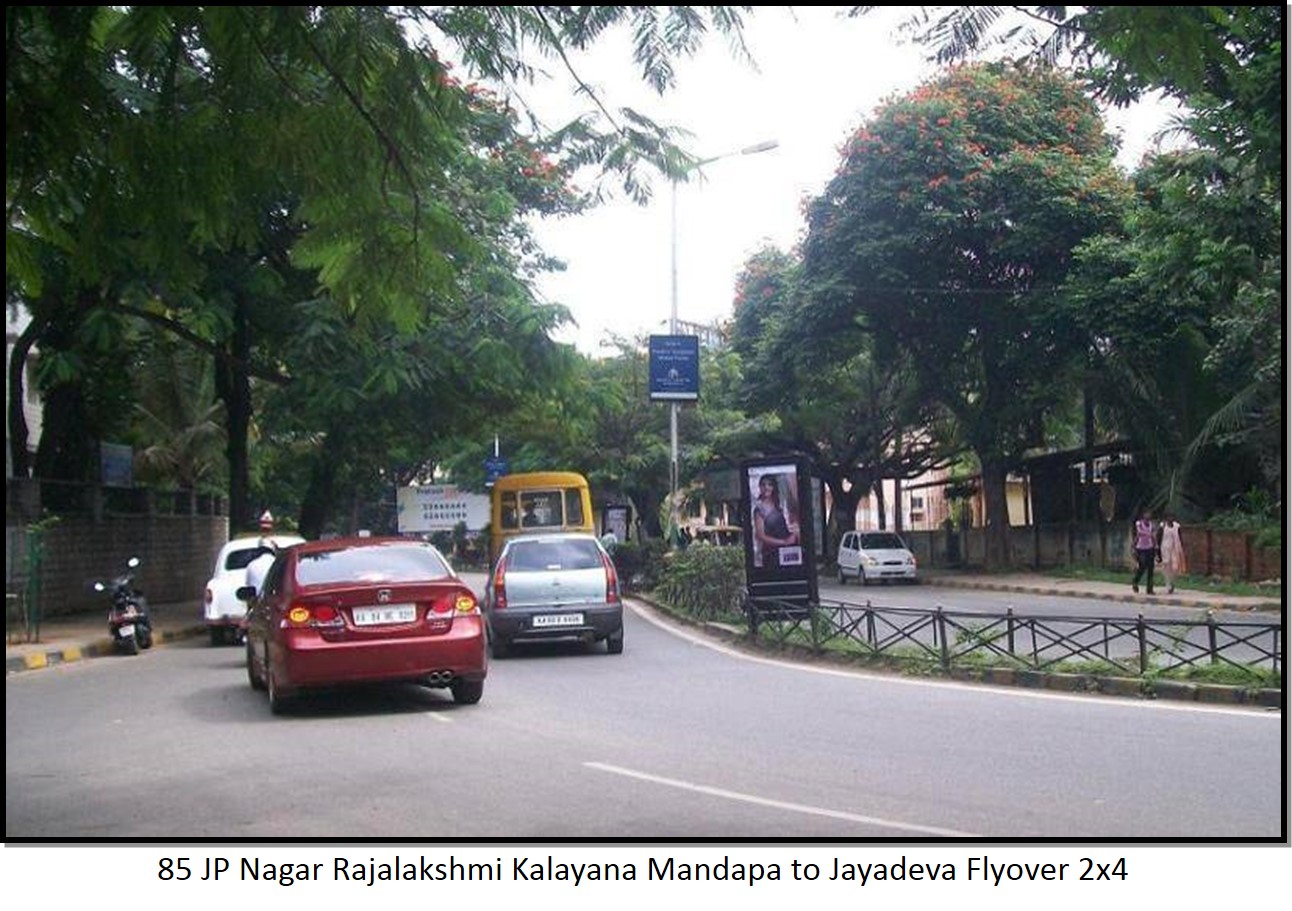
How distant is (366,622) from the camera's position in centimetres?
1067

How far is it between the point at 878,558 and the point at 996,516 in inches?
169

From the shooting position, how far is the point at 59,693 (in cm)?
1350

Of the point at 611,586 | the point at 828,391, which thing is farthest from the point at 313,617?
the point at 828,391

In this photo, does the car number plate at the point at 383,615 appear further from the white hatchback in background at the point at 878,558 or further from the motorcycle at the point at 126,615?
the white hatchback in background at the point at 878,558

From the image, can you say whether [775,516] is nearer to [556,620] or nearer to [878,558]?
[556,620]

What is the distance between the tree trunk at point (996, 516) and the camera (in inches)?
1489

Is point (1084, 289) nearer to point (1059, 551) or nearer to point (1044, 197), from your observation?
point (1044, 197)

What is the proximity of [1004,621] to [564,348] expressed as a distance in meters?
8.23

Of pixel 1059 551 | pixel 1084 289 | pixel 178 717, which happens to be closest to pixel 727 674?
pixel 178 717

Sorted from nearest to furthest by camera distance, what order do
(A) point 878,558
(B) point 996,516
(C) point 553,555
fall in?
(C) point 553,555 < (A) point 878,558 < (B) point 996,516

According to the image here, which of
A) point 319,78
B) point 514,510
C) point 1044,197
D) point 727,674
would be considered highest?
point 1044,197

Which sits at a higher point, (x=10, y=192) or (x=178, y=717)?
(x=10, y=192)

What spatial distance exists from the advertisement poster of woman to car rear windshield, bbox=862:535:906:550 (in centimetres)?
1958

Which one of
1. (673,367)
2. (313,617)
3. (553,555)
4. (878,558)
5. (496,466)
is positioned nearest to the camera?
(313,617)
